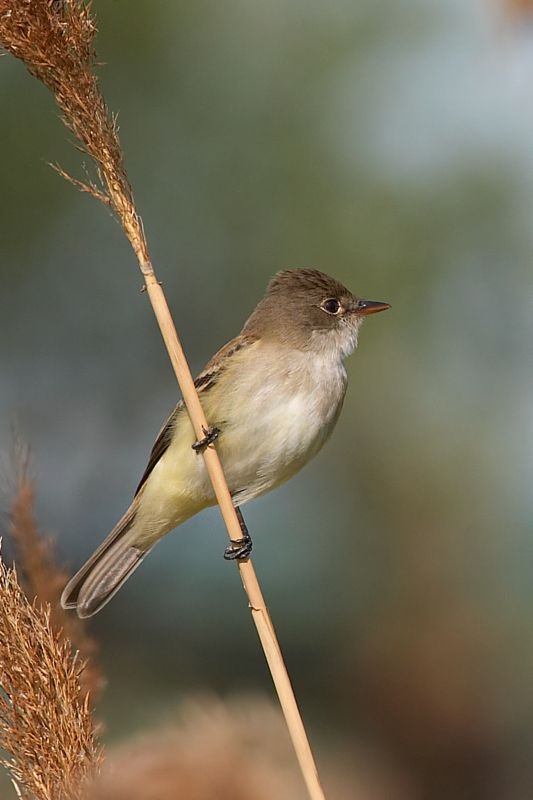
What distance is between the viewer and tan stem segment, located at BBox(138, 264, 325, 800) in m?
1.91

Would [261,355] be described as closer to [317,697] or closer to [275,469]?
[275,469]

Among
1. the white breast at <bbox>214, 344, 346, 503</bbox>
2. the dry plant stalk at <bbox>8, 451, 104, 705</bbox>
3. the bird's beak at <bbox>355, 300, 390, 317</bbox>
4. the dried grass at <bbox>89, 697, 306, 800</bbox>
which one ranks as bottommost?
the dried grass at <bbox>89, 697, 306, 800</bbox>

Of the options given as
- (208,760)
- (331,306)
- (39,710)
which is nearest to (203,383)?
(331,306)

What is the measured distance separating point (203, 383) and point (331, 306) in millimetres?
555

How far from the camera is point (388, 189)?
4.45 metres

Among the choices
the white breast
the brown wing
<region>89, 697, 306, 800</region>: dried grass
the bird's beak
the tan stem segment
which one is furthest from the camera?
the bird's beak

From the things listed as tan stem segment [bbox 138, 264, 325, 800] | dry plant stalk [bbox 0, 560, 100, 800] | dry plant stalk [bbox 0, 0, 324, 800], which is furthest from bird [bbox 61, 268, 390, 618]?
dry plant stalk [bbox 0, 560, 100, 800]

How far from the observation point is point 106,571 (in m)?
3.43

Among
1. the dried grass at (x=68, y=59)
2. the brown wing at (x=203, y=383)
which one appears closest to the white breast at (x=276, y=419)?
the brown wing at (x=203, y=383)

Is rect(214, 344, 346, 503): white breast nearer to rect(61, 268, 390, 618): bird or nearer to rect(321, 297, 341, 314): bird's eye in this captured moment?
rect(61, 268, 390, 618): bird

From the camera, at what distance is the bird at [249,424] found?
3279 mm

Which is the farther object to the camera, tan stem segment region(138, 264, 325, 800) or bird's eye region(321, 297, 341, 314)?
bird's eye region(321, 297, 341, 314)

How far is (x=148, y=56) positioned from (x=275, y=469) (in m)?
2.17

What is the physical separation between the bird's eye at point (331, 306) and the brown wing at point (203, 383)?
0.30 m
